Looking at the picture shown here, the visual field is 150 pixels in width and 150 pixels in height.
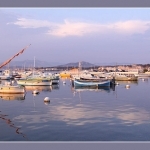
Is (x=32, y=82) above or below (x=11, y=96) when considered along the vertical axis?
above

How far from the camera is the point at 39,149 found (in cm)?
355

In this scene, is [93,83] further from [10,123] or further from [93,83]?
[10,123]

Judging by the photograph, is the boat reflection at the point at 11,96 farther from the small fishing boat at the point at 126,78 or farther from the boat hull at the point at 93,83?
the small fishing boat at the point at 126,78

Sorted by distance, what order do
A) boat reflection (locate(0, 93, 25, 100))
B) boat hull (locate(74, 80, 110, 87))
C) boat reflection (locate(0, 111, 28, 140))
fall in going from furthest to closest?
boat hull (locate(74, 80, 110, 87)), boat reflection (locate(0, 93, 25, 100)), boat reflection (locate(0, 111, 28, 140))

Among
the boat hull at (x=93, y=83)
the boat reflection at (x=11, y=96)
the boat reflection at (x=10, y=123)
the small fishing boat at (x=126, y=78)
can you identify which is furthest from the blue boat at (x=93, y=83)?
the boat reflection at (x=10, y=123)

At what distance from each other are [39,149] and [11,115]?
121 inches

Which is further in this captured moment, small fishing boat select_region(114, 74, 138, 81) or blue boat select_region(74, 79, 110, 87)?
small fishing boat select_region(114, 74, 138, 81)

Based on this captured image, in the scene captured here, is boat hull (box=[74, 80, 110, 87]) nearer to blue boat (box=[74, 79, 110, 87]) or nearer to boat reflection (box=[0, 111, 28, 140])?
blue boat (box=[74, 79, 110, 87])

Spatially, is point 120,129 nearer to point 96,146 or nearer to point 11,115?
point 96,146

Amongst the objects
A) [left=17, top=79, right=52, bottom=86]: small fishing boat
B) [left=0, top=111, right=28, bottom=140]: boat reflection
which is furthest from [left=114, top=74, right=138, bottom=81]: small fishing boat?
[left=0, top=111, right=28, bottom=140]: boat reflection

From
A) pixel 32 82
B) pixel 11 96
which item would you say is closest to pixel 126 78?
pixel 32 82

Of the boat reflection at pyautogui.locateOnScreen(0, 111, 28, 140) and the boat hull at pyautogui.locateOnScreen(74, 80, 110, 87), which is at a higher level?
the boat hull at pyautogui.locateOnScreen(74, 80, 110, 87)
